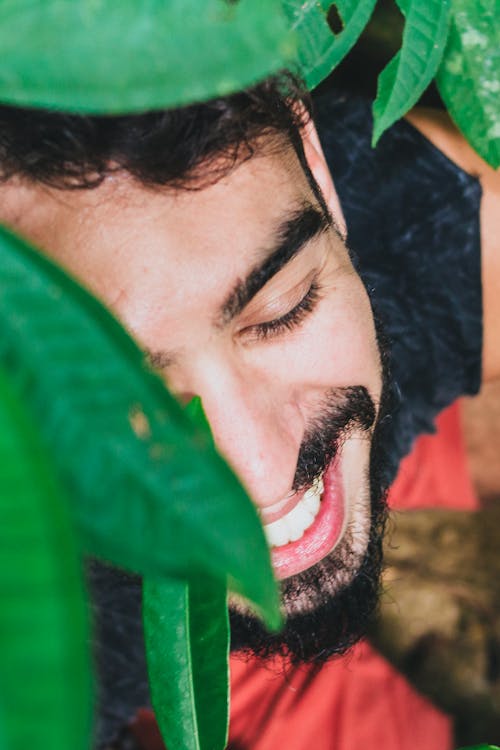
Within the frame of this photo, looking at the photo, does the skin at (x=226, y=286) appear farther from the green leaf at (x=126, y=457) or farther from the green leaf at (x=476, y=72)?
the green leaf at (x=126, y=457)

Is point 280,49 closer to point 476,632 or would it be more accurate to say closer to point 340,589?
point 340,589

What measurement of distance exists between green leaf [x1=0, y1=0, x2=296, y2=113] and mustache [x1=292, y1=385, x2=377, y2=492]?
1.93 ft

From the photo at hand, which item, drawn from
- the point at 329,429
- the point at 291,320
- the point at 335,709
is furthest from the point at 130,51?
the point at 335,709

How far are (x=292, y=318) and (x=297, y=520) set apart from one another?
0.99ft

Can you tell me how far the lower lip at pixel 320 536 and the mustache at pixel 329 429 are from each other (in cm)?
10

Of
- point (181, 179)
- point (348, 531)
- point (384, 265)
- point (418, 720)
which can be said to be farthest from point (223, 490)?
point (418, 720)

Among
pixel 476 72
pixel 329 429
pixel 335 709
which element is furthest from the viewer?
pixel 335 709

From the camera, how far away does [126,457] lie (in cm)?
21

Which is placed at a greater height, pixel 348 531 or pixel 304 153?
pixel 304 153

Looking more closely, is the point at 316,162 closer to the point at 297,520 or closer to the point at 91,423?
the point at 297,520

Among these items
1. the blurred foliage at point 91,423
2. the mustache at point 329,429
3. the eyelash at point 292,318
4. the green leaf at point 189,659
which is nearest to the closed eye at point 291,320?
the eyelash at point 292,318

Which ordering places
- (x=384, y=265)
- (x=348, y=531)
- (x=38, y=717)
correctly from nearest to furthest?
(x=38, y=717)
(x=348, y=531)
(x=384, y=265)

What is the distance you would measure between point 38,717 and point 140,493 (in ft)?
0.21

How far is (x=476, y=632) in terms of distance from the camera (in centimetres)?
176
